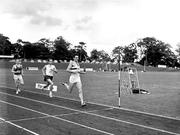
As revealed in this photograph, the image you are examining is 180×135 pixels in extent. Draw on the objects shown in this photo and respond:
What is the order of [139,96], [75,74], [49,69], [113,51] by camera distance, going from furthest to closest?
[113,51]
[139,96]
[49,69]
[75,74]

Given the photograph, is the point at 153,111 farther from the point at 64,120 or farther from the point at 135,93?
the point at 135,93

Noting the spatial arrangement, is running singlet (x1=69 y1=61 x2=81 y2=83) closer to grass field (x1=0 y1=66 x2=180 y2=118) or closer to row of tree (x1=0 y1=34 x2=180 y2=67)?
grass field (x1=0 y1=66 x2=180 y2=118)

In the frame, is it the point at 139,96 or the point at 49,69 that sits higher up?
the point at 49,69

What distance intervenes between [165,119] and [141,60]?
393 feet

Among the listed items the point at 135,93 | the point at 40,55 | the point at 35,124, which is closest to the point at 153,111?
the point at 35,124

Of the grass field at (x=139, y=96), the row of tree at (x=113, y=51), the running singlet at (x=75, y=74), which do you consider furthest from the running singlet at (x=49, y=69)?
the row of tree at (x=113, y=51)

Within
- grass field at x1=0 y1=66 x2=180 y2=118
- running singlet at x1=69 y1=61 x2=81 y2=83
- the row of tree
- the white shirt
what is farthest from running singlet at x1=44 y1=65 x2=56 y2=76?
the row of tree

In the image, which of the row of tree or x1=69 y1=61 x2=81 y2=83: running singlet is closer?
x1=69 y1=61 x2=81 y2=83: running singlet

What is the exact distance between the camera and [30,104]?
1069 centimetres

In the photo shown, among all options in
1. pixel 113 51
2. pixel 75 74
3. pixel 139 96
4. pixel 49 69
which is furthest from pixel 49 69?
pixel 113 51

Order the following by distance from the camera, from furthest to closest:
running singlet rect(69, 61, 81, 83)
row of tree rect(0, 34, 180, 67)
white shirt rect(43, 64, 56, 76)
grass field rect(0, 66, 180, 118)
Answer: row of tree rect(0, 34, 180, 67), white shirt rect(43, 64, 56, 76), running singlet rect(69, 61, 81, 83), grass field rect(0, 66, 180, 118)

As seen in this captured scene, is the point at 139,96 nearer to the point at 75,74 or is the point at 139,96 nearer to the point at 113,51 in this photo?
the point at 75,74

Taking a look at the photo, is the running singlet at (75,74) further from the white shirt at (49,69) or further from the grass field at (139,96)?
the white shirt at (49,69)

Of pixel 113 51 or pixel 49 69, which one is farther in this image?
pixel 113 51
